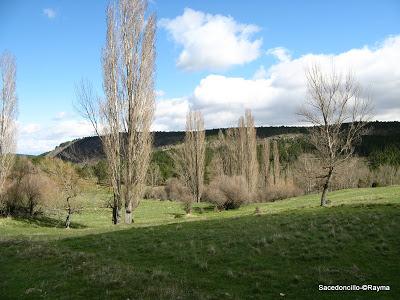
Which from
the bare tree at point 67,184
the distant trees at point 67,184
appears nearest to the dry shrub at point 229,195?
the bare tree at point 67,184

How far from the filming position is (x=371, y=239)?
40.4 ft

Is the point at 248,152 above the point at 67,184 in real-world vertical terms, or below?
above

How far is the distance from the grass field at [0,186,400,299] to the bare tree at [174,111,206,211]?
4032 cm

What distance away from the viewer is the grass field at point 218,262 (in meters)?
8.05

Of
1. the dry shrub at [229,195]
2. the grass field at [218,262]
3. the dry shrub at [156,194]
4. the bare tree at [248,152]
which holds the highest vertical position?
the bare tree at [248,152]

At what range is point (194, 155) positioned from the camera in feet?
186

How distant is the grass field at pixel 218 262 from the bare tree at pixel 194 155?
40.3 m

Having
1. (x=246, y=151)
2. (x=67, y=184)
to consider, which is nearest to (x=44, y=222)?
(x=67, y=184)

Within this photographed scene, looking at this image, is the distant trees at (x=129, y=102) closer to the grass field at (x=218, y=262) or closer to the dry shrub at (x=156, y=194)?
the grass field at (x=218, y=262)

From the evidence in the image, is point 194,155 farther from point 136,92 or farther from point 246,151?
point 136,92

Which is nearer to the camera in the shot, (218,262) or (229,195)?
(218,262)

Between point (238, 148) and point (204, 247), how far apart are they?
45.2m

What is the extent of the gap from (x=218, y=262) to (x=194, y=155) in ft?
151

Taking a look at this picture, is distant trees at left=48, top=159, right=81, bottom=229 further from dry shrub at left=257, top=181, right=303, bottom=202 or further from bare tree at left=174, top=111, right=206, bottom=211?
dry shrub at left=257, top=181, right=303, bottom=202
